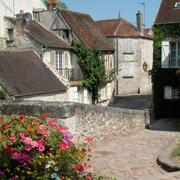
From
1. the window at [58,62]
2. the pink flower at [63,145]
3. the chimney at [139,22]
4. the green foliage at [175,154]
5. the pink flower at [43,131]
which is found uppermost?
the chimney at [139,22]

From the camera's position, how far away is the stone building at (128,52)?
133ft

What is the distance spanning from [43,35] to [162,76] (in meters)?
9.21

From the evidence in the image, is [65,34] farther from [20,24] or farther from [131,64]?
[131,64]

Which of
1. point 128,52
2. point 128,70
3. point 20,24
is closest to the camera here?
point 20,24

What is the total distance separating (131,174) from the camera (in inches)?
404

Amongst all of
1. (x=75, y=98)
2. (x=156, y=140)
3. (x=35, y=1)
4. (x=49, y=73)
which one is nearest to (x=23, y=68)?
(x=49, y=73)

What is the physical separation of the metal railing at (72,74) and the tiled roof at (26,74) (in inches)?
125

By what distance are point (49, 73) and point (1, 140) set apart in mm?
19325

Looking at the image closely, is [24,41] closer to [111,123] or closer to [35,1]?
[35,1]

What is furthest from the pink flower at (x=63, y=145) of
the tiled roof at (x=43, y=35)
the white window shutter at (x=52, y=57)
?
the white window shutter at (x=52, y=57)

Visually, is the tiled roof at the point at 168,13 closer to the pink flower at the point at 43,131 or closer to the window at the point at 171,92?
the window at the point at 171,92

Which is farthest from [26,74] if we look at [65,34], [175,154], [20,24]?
[175,154]

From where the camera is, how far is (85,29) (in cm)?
3309

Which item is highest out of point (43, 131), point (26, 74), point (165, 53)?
point (165, 53)
